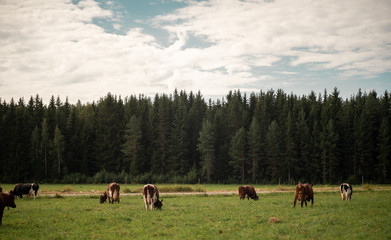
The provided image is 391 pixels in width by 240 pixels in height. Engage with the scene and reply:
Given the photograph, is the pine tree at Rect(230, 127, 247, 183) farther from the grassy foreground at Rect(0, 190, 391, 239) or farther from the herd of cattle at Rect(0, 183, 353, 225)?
the grassy foreground at Rect(0, 190, 391, 239)

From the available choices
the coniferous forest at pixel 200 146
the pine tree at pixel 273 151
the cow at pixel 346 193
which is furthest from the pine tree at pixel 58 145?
the cow at pixel 346 193

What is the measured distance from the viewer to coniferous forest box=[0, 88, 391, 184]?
80938 millimetres

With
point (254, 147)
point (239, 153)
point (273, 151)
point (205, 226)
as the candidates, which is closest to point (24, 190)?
point (205, 226)

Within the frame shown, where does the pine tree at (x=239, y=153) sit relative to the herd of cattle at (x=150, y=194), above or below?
above

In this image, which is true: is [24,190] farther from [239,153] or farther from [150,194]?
[239,153]

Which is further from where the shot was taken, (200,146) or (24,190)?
(200,146)

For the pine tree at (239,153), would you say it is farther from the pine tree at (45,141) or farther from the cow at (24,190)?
the cow at (24,190)

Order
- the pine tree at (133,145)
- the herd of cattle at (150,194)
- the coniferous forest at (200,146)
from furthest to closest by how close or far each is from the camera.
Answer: the pine tree at (133,145)
the coniferous forest at (200,146)
the herd of cattle at (150,194)

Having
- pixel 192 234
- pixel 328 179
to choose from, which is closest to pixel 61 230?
pixel 192 234

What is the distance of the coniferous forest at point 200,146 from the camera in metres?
80.9

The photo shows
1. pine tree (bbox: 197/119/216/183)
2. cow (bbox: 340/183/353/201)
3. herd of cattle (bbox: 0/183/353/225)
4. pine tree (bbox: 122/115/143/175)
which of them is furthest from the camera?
pine tree (bbox: 122/115/143/175)

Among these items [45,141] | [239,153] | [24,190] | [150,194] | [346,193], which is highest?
[45,141]

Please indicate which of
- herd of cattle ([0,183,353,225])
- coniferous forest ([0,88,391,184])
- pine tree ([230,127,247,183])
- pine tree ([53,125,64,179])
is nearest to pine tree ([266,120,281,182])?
coniferous forest ([0,88,391,184])

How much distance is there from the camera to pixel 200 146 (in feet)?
281
